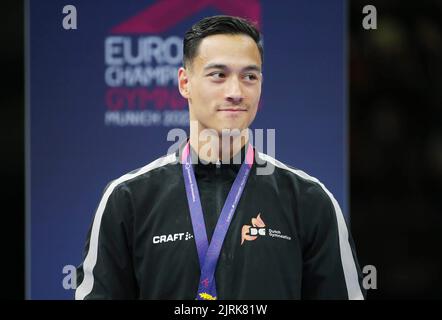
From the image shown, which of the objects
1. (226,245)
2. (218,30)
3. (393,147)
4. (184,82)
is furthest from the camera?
(393,147)

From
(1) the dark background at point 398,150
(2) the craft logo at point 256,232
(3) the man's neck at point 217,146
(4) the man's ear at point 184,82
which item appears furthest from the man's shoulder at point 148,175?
(1) the dark background at point 398,150

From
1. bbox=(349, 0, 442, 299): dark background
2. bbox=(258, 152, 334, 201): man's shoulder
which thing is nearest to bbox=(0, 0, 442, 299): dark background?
bbox=(349, 0, 442, 299): dark background

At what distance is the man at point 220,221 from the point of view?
197 cm

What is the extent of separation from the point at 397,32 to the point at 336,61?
343mm

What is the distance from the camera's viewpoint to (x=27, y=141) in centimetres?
342

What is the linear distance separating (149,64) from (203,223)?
1581 mm

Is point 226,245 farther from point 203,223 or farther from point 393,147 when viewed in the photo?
point 393,147

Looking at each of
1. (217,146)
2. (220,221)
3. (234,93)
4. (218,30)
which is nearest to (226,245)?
(220,221)

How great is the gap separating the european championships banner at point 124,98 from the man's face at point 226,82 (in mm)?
1277

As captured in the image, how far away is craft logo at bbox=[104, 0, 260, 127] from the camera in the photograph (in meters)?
3.40

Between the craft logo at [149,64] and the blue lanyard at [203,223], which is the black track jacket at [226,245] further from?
the craft logo at [149,64]

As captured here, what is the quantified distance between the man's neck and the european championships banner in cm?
124

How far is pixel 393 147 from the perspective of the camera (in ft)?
10.9

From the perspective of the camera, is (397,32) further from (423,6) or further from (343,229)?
(343,229)
